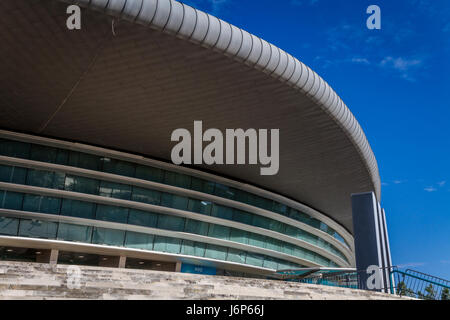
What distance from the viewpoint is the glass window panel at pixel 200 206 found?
86.5ft

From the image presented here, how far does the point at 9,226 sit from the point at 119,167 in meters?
6.19

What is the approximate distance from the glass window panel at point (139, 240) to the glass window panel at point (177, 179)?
10.9ft

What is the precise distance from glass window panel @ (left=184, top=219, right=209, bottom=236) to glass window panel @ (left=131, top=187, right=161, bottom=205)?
86.3 inches

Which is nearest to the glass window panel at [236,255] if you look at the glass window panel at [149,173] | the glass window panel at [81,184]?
the glass window panel at [149,173]

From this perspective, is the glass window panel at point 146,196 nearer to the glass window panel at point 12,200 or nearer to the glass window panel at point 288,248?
the glass window panel at point 12,200

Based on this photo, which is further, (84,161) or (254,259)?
(254,259)

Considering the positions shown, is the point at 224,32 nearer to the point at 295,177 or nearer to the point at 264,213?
the point at 295,177

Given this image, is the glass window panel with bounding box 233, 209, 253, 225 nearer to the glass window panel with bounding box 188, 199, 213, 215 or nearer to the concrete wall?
the glass window panel with bounding box 188, 199, 213, 215

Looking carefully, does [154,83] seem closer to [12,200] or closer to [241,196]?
[12,200]

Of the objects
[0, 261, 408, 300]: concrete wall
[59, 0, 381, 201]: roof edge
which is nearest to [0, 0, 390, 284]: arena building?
[59, 0, 381, 201]: roof edge

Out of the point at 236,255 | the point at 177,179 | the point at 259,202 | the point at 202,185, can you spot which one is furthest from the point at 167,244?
the point at 259,202

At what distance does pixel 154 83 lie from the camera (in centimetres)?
1712

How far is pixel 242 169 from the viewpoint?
26.2m
